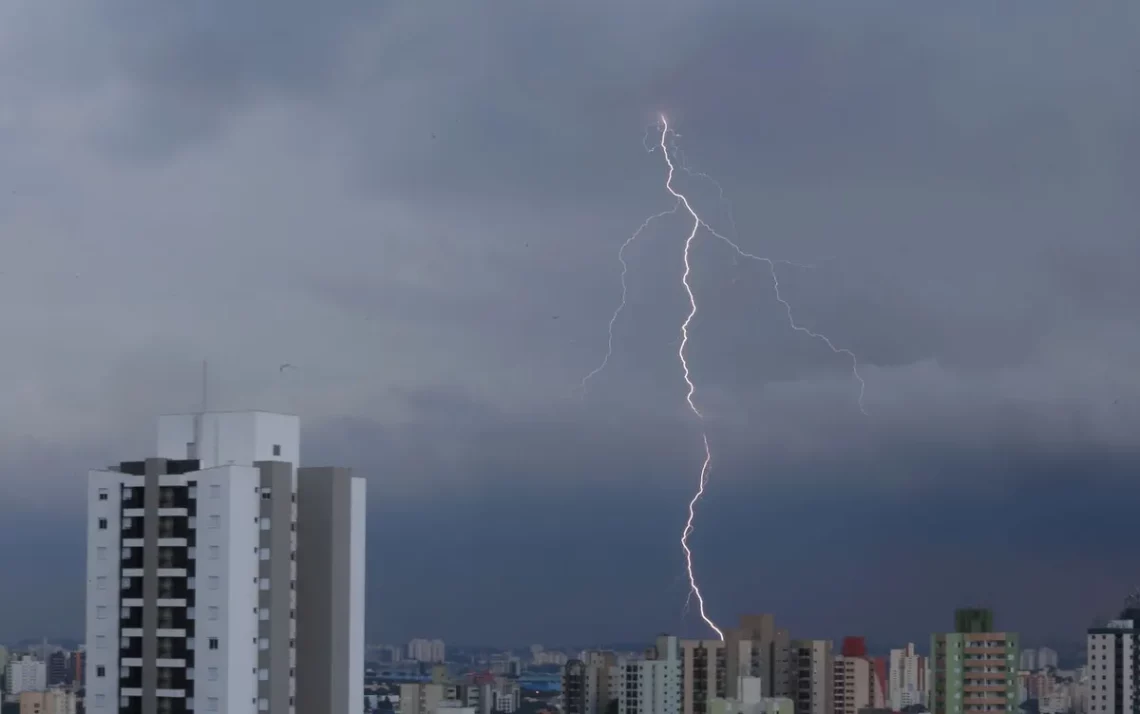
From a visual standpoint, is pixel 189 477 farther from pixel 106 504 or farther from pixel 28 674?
pixel 28 674

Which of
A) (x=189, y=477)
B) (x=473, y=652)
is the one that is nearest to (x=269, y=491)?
(x=189, y=477)

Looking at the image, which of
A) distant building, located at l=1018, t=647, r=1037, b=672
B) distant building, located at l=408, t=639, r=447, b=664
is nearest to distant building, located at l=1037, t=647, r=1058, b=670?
distant building, located at l=1018, t=647, r=1037, b=672

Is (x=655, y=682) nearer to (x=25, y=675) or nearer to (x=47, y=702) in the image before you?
(x=47, y=702)

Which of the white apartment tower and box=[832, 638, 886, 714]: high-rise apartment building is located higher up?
the white apartment tower

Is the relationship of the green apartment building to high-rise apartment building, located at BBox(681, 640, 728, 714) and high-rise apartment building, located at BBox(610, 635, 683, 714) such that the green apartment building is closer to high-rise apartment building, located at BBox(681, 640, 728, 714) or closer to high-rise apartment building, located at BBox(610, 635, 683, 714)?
high-rise apartment building, located at BBox(681, 640, 728, 714)

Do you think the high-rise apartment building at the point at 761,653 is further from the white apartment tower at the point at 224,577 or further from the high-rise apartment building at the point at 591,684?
the white apartment tower at the point at 224,577

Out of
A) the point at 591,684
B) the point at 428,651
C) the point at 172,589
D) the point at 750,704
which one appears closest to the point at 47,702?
the point at 428,651

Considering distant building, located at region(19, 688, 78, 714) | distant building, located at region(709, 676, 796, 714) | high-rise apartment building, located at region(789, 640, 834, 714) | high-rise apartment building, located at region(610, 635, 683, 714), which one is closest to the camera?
distant building, located at region(709, 676, 796, 714)

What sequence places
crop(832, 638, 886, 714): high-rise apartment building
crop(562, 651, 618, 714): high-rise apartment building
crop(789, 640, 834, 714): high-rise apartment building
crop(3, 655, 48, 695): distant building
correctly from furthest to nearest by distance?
crop(562, 651, 618, 714): high-rise apartment building → crop(832, 638, 886, 714): high-rise apartment building → crop(789, 640, 834, 714): high-rise apartment building → crop(3, 655, 48, 695): distant building
